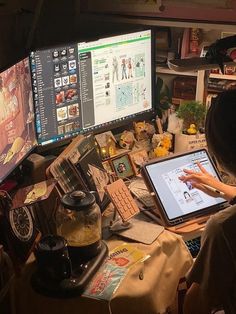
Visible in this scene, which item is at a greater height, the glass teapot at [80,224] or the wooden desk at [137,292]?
the glass teapot at [80,224]

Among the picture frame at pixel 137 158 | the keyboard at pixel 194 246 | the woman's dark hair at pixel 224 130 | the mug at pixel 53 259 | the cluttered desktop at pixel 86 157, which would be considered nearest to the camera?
the woman's dark hair at pixel 224 130

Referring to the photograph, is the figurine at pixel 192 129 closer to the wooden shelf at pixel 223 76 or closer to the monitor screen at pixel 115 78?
the monitor screen at pixel 115 78

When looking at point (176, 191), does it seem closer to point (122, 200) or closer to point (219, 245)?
point (122, 200)

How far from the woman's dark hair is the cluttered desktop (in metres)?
0.49

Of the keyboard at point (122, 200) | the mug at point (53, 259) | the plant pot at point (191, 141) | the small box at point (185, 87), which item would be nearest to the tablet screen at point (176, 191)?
the keyboard at point (122, 200)

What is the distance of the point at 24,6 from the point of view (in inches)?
84.6

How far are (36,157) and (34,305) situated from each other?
1.96 ft

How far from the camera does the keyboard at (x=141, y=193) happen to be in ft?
6.52

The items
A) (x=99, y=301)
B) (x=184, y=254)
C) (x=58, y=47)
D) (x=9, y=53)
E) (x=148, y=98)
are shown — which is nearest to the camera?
(x=99, y=301)

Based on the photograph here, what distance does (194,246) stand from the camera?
195 centimetres

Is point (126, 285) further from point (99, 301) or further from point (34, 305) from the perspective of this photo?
point (34, 305)

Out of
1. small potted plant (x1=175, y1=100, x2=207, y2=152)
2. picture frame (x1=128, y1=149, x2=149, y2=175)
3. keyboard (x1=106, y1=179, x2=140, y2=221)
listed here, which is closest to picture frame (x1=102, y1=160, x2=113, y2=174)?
picture frame (x1=128, y1=149, x2=149, y2=175)

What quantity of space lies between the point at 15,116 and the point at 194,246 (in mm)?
837

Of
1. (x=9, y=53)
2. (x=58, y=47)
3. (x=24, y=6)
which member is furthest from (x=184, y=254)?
(x=24, y=6)
